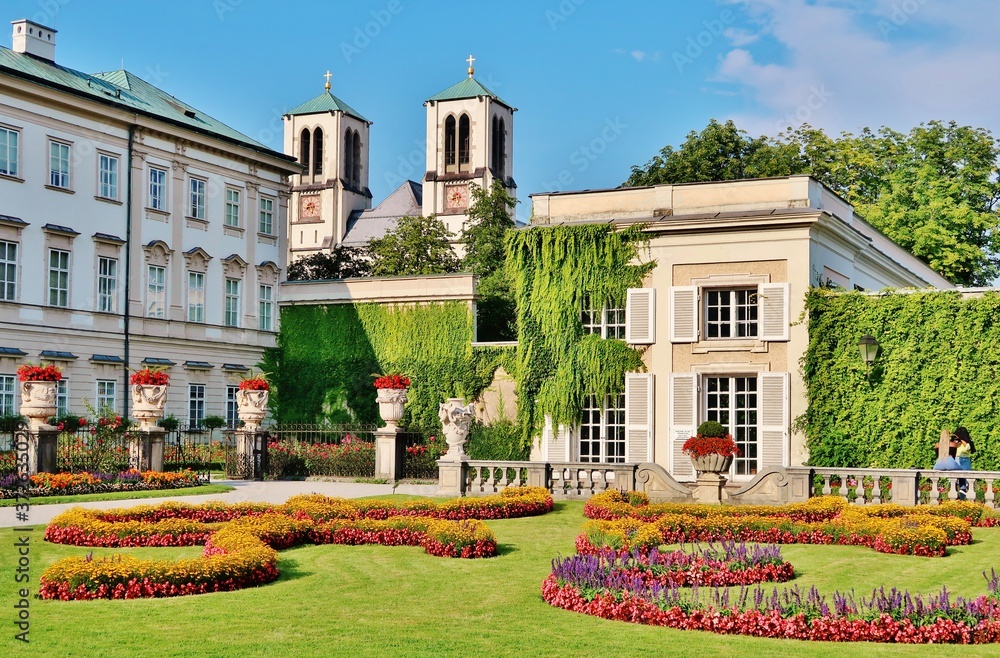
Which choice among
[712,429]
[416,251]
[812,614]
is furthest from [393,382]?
[416,251]

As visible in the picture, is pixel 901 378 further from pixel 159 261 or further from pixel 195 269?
pixel 195 269

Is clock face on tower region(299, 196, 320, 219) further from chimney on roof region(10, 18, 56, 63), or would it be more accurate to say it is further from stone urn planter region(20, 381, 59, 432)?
stone urn planter region(20, 381, 59, 432)

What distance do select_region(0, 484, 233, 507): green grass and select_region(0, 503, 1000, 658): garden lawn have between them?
6936 millimetres

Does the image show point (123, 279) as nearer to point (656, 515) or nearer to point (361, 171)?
point (656, 515)

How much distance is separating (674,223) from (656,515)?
11.4m

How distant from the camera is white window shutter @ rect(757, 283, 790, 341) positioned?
27.5 m

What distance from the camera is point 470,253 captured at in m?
58.1

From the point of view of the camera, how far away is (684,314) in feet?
93.0

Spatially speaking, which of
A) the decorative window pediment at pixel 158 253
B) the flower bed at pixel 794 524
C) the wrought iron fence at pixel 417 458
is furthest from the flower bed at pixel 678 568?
the decorative window pediment at pixel 158 253

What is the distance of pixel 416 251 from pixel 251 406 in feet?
106

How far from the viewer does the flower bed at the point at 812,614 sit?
1019 cm

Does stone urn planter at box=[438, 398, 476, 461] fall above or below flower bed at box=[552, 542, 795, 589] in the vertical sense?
above

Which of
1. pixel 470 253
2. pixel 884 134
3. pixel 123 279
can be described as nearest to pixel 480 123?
pixel 470 253

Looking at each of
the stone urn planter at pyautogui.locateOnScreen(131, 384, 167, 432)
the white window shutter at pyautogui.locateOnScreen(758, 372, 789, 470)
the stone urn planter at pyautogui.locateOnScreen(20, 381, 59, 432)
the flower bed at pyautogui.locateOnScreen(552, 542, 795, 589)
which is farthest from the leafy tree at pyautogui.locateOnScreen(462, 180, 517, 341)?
the flower bed at pyautogui.locateOnScreen(552, 542, 795, 589)
